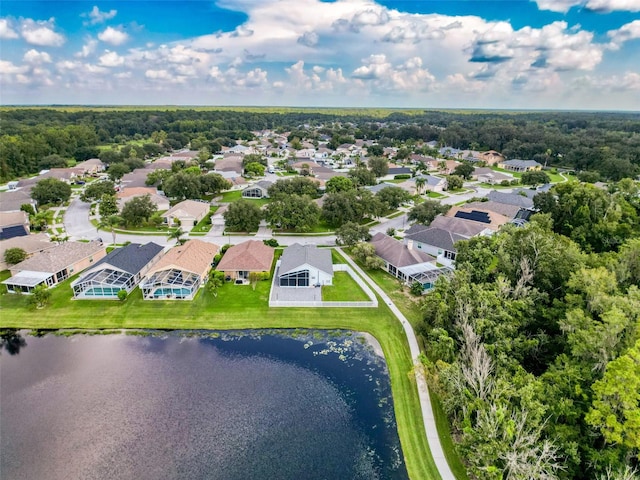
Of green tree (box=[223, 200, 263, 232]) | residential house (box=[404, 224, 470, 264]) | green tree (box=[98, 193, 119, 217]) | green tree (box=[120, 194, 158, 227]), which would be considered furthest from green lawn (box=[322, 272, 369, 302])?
green tree (box=[98, 193, 119, 217])

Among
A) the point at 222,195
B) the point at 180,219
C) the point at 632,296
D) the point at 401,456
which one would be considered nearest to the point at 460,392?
the point at 401,456

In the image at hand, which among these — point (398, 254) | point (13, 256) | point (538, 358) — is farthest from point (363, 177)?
point (13, 256)

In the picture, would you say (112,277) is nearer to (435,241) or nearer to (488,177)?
(435,241)

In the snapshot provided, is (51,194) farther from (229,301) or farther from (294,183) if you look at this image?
(229,301)

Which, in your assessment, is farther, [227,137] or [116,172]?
[227,137]

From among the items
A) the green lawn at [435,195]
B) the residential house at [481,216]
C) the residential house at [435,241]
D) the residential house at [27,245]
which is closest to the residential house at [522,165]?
the green lawn at [435,195]
